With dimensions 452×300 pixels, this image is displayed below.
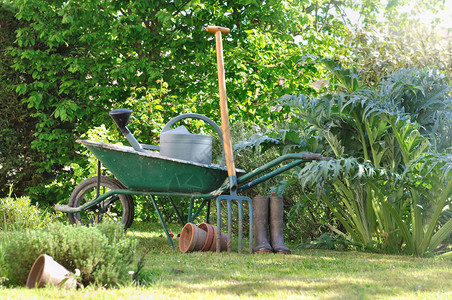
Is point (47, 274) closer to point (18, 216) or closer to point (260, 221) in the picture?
point (260, 221)

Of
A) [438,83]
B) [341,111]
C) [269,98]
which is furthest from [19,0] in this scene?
[438,83]

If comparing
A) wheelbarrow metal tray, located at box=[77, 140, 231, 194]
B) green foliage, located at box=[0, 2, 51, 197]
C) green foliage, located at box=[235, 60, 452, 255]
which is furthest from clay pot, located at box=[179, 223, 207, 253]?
green foliage, located at box=[0, 2, 51, 197]

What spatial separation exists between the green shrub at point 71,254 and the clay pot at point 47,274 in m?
0.08

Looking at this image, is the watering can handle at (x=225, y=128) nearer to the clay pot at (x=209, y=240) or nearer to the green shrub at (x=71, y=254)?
the clay pot at (x=209, y=240)

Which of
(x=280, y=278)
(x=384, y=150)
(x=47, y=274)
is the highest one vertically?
(x=384, y=150)

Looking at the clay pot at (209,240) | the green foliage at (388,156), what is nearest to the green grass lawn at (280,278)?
the clay pot at (209,240)

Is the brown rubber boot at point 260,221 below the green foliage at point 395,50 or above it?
below

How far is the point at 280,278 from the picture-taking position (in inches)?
106

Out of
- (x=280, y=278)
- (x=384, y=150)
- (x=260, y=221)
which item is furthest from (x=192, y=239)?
(x=384, y=150)

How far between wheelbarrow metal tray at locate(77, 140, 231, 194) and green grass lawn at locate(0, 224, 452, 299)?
1.91 feet

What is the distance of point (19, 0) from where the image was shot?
6.70m

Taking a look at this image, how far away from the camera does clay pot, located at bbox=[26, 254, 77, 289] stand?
88.0 inches

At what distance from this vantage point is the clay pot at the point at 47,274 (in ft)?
7.34

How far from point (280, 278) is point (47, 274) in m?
1.18
